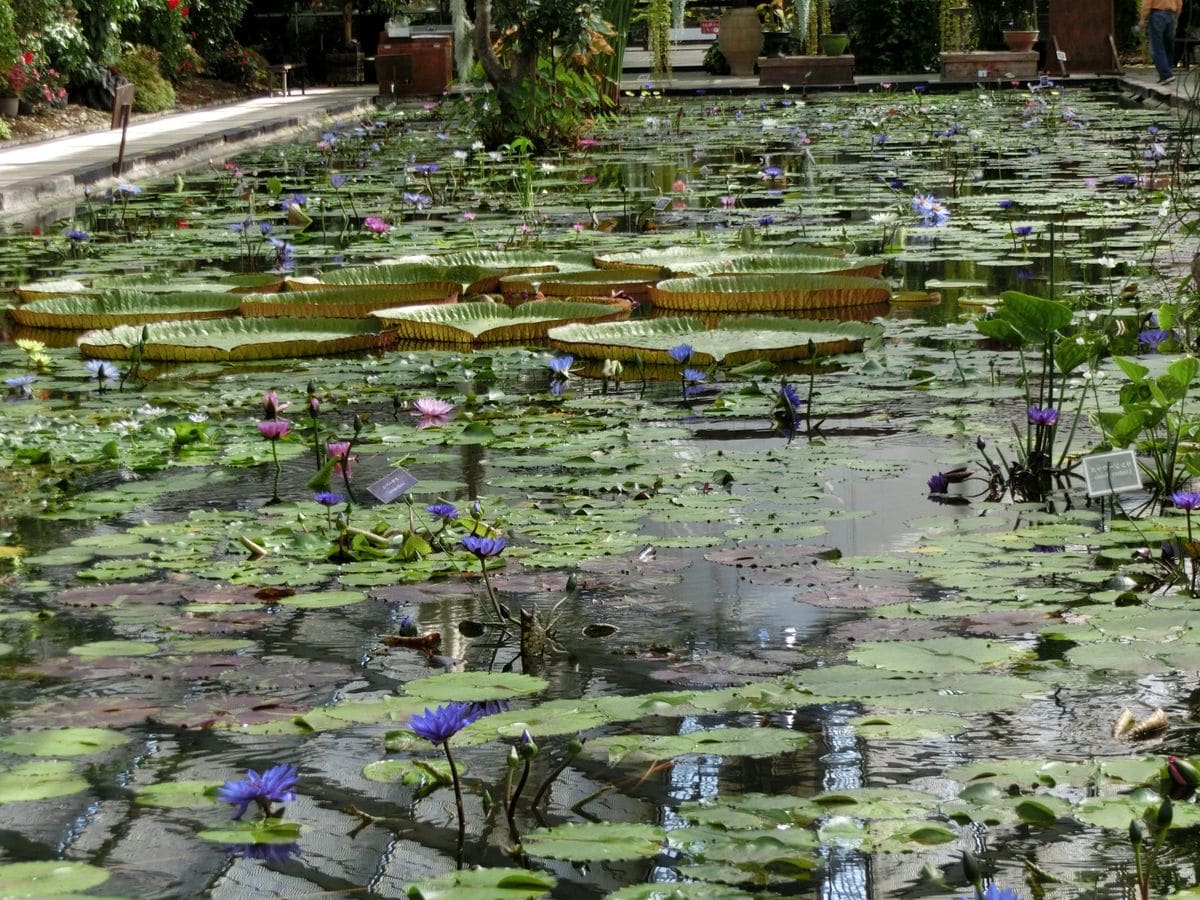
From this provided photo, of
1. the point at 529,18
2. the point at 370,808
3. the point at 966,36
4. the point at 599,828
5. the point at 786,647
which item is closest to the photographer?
the point at 599,828

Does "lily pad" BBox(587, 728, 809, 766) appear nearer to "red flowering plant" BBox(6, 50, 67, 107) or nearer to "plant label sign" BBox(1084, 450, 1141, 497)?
"plant label sign" BBox(1084, 450, 1141, 497)

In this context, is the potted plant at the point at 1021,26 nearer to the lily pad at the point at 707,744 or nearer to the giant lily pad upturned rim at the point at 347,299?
the giant lily pad upturned rim at the point at 347,299

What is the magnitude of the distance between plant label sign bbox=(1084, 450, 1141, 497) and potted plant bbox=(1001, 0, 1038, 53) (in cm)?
1885

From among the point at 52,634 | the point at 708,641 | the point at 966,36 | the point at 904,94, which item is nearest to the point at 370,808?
the point at 708,641

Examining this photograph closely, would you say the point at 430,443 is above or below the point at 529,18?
below

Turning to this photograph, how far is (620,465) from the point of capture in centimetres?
289

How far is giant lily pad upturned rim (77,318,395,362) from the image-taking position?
4074 millimetres

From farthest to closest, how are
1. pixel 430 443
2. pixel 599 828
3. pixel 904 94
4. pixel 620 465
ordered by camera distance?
1. pixel 904 94
2. pixel 430 443
3. pixel 620 465
4. pixel 599 828

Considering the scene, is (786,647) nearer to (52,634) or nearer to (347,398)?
(52,634)

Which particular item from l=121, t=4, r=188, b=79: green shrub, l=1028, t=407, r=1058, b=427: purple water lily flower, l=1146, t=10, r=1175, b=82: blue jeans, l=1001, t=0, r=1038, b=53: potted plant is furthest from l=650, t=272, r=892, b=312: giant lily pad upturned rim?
l=1001, t=0, r=1038, b=53: potted plant

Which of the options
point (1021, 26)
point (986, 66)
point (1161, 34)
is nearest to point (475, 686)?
point (1161, 34)

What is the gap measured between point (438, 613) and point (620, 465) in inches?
31.9

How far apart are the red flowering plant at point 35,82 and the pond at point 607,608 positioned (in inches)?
367

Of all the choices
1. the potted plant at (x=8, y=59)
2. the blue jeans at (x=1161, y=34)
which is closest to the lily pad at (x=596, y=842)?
the potted plant at (x=8, y=59)
